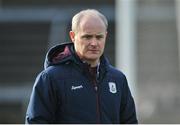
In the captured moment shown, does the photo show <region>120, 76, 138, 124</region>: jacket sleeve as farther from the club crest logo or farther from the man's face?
the man's face

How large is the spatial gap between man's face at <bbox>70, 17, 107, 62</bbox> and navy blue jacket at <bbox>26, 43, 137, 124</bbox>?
0.06 metres

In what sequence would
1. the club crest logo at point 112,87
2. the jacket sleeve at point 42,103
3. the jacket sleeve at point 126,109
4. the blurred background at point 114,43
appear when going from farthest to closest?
the blurred background at point 114,43
the jacket sleeve at point 126,109
the club crest logo at point 112,87
the jacket sleeve at point 42,103

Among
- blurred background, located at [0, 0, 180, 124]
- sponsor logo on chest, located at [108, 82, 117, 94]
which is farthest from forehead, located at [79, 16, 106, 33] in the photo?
blurred background, located at [0, 0, 180, 124]

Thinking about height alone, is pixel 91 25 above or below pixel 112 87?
above

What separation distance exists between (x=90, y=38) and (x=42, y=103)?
1.27 ft

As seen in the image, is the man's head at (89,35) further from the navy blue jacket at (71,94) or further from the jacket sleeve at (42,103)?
the jacket sleeve at (42,103)

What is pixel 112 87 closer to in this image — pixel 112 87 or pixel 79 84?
pixel 112 87

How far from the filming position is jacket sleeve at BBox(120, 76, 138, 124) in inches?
132

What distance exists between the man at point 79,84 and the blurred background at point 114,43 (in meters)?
7.96

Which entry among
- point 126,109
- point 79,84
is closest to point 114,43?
point 126,109

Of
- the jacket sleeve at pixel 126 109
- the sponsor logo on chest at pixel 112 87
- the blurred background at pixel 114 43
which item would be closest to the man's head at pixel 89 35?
the sponsor logo on chest at pixel 112 87

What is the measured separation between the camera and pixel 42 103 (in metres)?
→ 3.09

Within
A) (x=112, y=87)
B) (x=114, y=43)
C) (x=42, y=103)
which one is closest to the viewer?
(x=42, y=103)

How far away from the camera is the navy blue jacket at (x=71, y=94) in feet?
10.1
